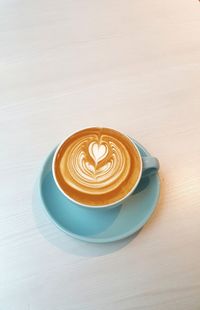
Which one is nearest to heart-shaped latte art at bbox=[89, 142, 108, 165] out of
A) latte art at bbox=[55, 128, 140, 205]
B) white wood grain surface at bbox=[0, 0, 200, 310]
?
latte art at bbox=[55, 128, 140, 205]

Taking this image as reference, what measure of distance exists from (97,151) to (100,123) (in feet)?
0.43

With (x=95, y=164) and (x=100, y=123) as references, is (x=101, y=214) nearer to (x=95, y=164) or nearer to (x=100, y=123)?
(x=95, y=164)

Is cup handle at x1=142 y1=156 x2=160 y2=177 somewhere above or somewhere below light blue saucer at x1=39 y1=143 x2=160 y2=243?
above

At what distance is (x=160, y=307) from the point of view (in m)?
0.43

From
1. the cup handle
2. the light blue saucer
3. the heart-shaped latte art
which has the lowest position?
the light blue saucer

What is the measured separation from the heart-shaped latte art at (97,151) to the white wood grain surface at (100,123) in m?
0.12

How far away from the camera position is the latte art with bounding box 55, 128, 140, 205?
1.38 ft

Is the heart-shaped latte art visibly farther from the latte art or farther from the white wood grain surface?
the white wood grain surface

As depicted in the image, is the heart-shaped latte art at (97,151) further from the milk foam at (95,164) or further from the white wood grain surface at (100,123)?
the white wood grain surface at (100,123)

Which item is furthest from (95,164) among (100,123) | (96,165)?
(100,123)

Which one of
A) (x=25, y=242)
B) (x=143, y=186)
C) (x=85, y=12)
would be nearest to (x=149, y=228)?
(x=143, y=186)

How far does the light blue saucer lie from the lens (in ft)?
1.47

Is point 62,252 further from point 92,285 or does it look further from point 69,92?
point 69,92

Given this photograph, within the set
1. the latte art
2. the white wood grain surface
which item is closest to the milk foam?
the latte art
